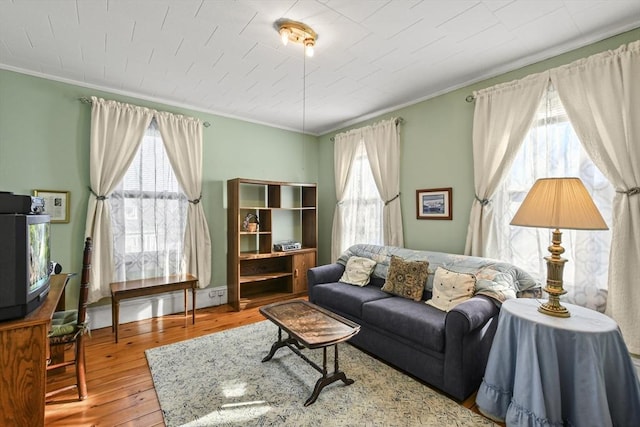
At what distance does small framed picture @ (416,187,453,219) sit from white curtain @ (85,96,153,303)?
3560 millimetres

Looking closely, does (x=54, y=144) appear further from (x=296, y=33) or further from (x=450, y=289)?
(x=450, y=289)

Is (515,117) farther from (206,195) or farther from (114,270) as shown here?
(114,270)

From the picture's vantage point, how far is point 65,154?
123 inches

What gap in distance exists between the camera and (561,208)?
1729 millimetres

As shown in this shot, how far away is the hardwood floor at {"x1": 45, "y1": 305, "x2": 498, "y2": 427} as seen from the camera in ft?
6.30

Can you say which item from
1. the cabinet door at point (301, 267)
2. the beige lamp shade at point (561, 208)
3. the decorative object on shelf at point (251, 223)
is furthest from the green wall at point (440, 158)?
the decorative object on shelf at point (251, 223)

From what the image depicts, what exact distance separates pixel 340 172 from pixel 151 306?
3.28 meters

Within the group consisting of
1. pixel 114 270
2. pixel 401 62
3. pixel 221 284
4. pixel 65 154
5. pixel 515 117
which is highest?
pixel 401 62

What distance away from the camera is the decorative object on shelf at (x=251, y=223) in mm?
4238

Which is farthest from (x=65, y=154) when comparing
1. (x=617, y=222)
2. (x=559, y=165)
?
(x=617, y=222)

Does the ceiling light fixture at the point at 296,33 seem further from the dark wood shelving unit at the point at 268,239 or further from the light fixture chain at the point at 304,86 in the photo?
the dark wood shelving unit at the point at 268,239

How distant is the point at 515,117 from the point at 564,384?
88.3 inches

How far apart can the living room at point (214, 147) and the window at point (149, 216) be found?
0.34 meters

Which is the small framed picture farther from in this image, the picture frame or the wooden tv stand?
the picture frame
